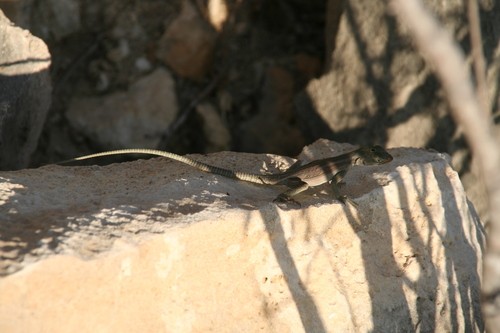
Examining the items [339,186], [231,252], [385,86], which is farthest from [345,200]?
[385,86]

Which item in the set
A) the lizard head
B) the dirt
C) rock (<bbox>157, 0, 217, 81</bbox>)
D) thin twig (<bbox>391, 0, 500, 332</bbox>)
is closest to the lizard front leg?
the lizard head

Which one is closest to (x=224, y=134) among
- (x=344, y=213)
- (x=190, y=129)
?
(x=190, y=129)

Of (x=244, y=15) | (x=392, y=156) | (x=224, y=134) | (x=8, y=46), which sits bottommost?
(x=392, y=156)

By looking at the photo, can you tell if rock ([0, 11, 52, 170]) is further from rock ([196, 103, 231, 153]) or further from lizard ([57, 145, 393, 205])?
rock ([196, 103, 231, 153])

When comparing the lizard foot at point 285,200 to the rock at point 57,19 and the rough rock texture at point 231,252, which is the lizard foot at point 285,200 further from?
the rock at point 57,19

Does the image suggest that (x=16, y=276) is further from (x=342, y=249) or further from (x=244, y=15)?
(x=244, y=15)

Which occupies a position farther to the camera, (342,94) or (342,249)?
(342,94)
